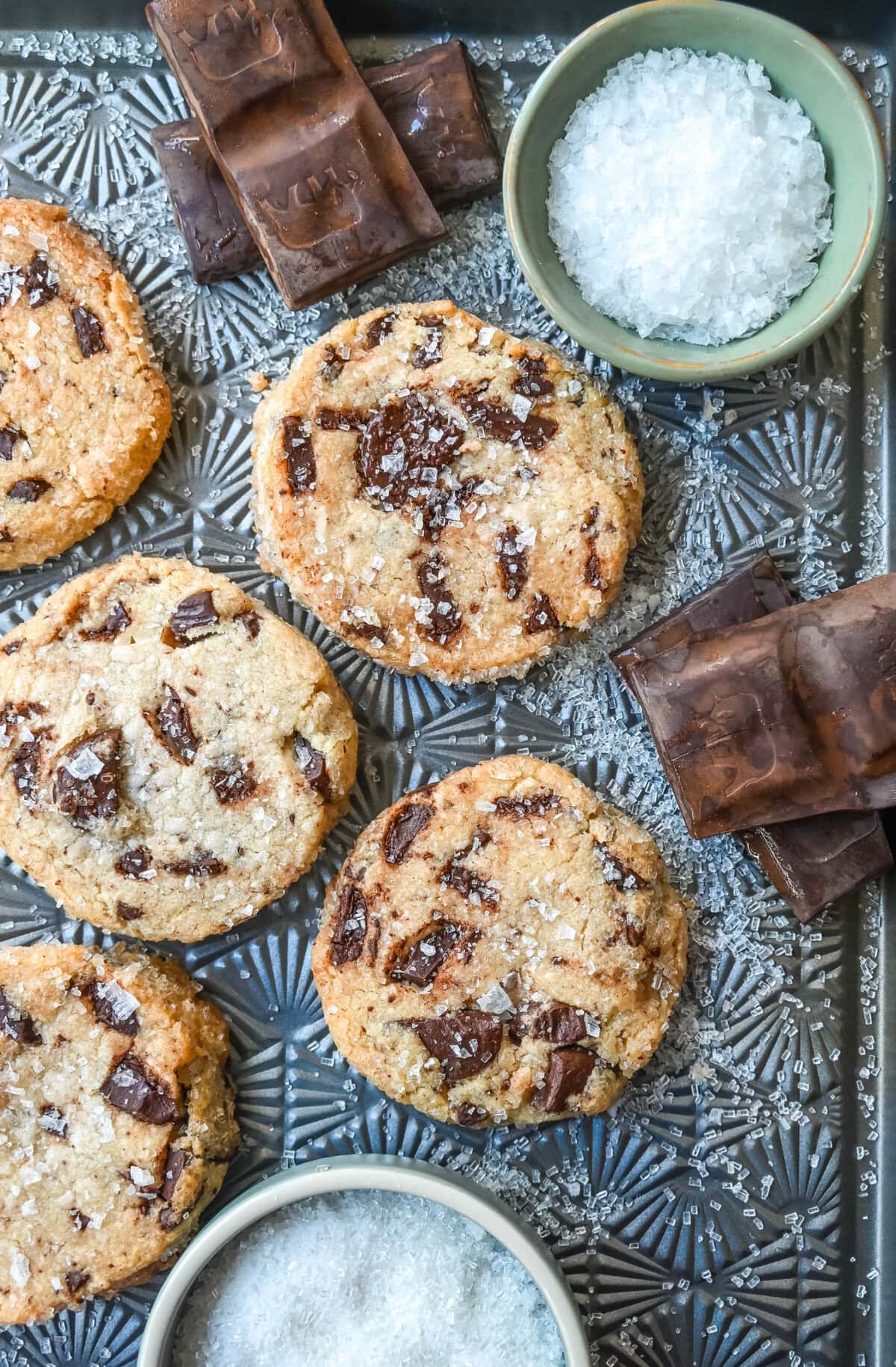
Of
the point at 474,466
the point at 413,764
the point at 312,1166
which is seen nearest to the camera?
the point at 312,1166

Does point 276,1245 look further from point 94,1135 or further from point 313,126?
point 313,126

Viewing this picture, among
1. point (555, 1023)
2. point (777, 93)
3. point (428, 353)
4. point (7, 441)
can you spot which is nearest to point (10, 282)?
point (7, 441)


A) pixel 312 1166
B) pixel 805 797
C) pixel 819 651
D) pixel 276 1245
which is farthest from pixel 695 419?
pixel 276 1245

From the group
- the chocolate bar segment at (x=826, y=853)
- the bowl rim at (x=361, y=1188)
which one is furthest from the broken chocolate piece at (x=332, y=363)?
the bowl rim at (x=361, y=1188)

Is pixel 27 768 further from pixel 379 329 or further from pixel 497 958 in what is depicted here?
pixel 379 329

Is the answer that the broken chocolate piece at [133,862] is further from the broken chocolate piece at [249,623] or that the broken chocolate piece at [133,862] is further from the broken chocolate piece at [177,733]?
the broken chocolate piece at [249,623]

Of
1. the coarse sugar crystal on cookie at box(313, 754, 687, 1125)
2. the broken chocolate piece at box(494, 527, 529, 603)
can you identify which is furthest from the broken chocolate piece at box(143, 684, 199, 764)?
the broken chocolate piece at box(494, 527, 529, 603)

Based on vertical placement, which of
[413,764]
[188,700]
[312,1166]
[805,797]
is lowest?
[312,1166]
